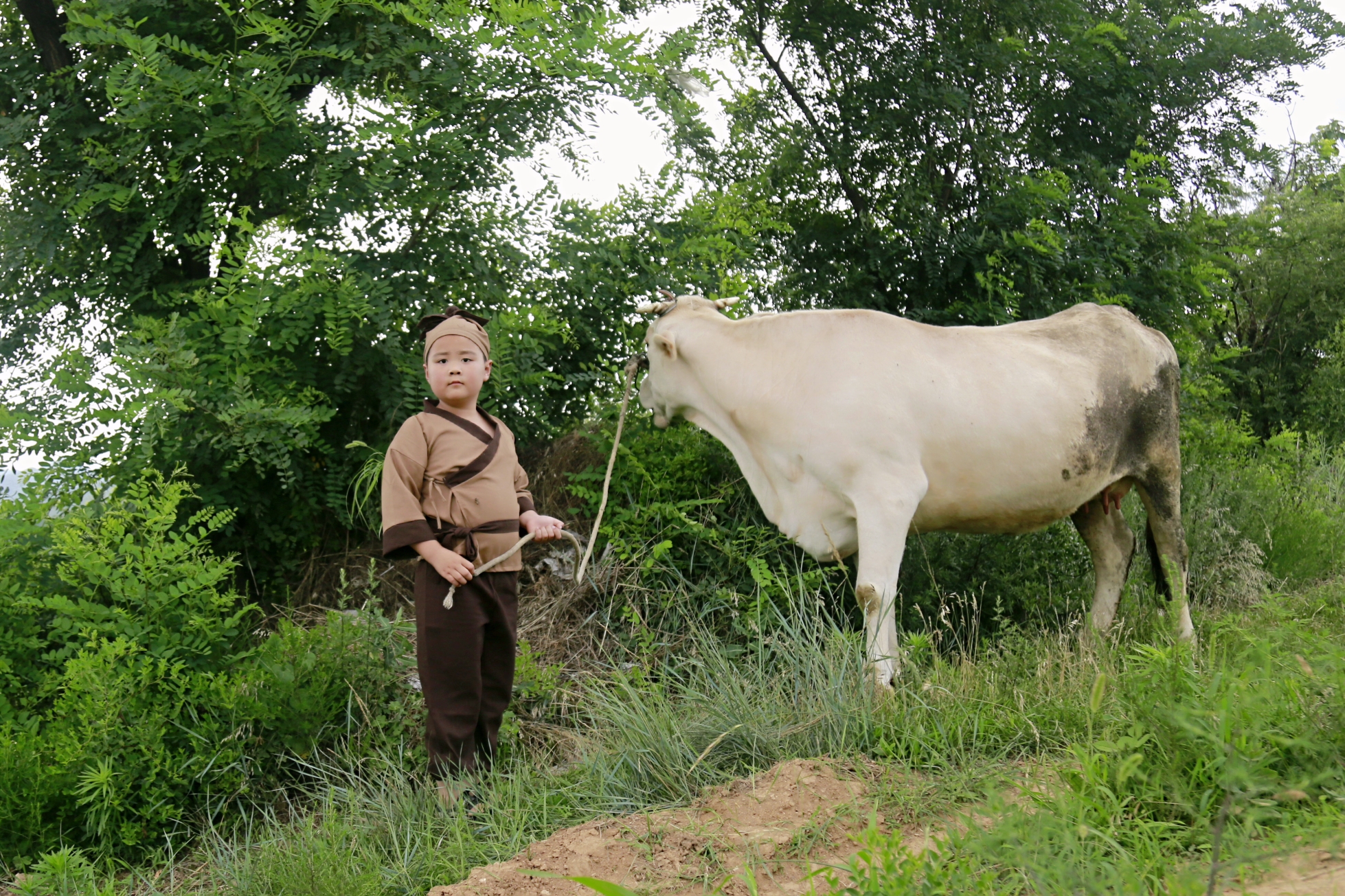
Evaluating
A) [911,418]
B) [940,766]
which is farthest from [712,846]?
[911,418]

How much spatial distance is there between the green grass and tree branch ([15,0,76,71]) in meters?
4.99

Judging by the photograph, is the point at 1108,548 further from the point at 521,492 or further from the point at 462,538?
the point at 462,538

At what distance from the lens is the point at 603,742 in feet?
13.8

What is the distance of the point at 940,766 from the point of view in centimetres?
358

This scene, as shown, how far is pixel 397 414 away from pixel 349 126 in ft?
5.56

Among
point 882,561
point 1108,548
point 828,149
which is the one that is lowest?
point 1108,548

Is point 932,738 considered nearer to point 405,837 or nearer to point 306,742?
point 405,837

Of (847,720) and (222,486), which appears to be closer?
(847,720)

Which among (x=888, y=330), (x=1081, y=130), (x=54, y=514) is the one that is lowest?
(x=54, y=514)

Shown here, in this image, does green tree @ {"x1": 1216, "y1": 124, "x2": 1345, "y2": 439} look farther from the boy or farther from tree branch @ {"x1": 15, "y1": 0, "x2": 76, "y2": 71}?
tree branch @ {"x1": 15, "y1": 0, "x2": 76, "y2": 71}

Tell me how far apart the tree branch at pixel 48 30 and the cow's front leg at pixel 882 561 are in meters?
5.80

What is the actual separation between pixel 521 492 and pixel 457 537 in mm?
464

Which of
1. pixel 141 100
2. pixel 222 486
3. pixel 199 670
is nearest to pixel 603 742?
pixel 199 670

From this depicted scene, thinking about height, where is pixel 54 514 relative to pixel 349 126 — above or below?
below
